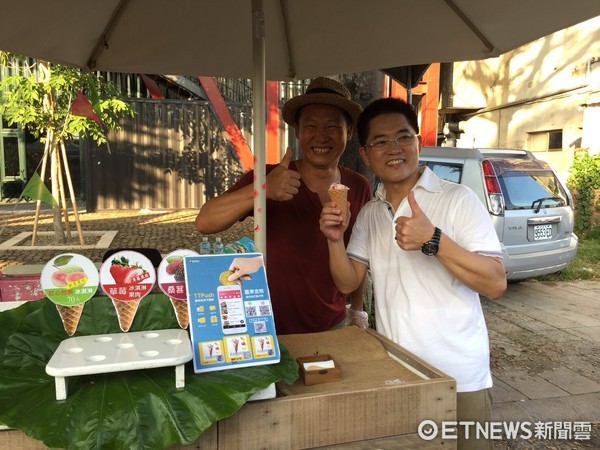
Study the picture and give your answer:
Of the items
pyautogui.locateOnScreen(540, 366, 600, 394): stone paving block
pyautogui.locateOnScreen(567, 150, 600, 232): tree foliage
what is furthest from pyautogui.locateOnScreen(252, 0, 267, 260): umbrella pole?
pyautogui.locateOnScreen(567, 150, 600, 232): tree foliage

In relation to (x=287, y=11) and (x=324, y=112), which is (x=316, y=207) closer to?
(x=324, y=112)

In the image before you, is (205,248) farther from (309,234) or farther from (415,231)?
(309,234)

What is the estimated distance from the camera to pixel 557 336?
231 inches

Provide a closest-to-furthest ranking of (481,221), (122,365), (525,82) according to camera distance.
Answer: (122,365), (481,221), (525,82)

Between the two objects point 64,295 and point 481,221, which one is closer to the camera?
point 64,295

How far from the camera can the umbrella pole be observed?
1763 mm

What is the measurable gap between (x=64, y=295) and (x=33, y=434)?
447 millimetres

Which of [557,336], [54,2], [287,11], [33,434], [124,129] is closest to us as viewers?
[33,434]

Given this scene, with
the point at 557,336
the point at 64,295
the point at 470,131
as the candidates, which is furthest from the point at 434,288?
the point at 470,131

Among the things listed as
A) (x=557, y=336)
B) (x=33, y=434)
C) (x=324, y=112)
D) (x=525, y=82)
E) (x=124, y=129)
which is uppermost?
(x=525, y=82)

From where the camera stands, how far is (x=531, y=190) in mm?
7078

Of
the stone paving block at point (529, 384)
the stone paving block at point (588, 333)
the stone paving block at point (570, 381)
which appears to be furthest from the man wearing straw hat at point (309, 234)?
the stone paving block at point (588, 333)

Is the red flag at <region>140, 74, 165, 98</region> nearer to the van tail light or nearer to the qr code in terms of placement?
the van tail light

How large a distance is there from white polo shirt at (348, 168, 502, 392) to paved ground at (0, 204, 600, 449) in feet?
7.15
